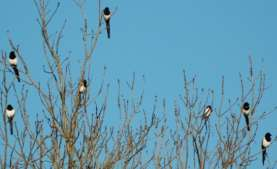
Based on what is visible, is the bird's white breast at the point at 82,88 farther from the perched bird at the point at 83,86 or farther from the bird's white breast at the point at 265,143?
the bird's white breast at the point at 265,143

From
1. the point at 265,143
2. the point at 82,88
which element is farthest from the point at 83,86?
the point at 265,143

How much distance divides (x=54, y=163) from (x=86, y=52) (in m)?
1.17

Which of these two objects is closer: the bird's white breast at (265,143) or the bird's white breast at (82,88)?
the bird's white breast at (82,88)

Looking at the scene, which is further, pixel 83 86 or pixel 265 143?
pixel 265 143

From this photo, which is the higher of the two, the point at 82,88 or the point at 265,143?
the point at 265,143

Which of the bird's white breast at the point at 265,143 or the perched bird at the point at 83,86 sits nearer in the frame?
the perched bird at the point at 83,86

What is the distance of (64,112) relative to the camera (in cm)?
705

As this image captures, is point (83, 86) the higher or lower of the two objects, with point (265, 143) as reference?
lower

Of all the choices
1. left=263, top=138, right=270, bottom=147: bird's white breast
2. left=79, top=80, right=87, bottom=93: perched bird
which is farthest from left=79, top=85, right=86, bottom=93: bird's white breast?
left=263, top=138, right=270, bottom=147: bird's white breast

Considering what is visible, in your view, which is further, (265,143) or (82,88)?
(265,143)

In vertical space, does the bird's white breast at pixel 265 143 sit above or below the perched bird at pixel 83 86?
above

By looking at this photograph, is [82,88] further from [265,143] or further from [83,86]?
[265,143]

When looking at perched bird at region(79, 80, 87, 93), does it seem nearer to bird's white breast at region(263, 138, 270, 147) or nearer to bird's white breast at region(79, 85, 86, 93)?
bird's white breast at region(79, 85, 86, 93)

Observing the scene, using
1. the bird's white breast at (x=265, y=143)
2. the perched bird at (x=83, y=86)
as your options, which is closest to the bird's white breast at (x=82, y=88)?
the perched bird at (x=83, y=86)
